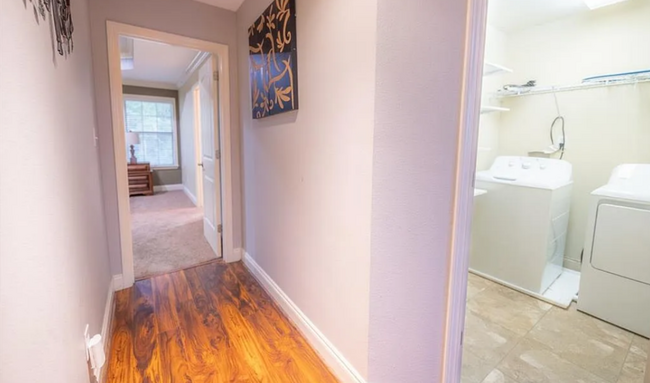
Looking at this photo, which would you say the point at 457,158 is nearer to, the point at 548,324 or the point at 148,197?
the point at 548,324

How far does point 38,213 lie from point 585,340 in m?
2.74

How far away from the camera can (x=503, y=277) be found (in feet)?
8.42

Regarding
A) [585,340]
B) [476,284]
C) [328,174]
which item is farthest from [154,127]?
[585,340]

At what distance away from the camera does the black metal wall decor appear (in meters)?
0.92

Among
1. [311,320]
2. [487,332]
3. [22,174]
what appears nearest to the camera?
[22,174]

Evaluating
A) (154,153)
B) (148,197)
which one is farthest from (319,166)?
(154,153)

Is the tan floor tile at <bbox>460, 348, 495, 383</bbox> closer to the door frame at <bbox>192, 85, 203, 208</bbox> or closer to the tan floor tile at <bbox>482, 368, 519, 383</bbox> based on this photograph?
the tan floor tile at <bbox>482, 368, 519, 383</bbox>

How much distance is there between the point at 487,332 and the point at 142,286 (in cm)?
258

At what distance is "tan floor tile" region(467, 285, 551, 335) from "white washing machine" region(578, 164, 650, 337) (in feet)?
1.02

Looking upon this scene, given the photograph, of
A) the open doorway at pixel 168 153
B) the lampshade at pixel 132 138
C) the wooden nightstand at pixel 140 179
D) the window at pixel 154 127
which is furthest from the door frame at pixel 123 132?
the window at pixel 154 127

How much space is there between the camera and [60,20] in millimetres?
1114

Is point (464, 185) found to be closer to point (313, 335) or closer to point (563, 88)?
point (313, 335)

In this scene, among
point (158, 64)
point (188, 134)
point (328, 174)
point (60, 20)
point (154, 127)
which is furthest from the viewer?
point (154, 127)

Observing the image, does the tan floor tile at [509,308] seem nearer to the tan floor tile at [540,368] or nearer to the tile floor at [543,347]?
the tile floor at [543,347]
